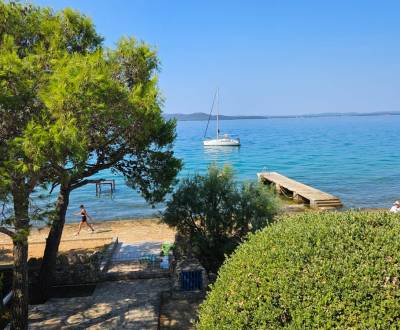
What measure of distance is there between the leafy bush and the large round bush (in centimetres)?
821

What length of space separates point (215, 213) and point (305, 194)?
22.0m

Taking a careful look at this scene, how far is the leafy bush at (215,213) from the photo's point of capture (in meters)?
14.0

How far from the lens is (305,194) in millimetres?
34031

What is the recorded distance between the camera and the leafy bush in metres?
14.0

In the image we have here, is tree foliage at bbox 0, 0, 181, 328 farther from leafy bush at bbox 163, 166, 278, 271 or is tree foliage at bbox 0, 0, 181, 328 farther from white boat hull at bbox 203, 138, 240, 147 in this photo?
white boat hull at bbox 203, 138, 240, 147

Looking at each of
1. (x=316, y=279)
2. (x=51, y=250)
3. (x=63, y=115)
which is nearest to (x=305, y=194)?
(x=51, y=250)

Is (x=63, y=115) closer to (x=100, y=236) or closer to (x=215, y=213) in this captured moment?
(x=215, y=213)

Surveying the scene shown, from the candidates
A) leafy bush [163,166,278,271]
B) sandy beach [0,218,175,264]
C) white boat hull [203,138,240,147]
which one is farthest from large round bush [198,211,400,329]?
white boat hull [203,138,240,147]

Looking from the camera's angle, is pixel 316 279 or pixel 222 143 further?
pixel 222 143

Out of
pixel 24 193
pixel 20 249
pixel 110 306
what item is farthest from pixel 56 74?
pixel 110 306

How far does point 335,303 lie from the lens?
14.2 feet

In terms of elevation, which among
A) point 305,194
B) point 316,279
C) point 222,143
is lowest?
point 305,194

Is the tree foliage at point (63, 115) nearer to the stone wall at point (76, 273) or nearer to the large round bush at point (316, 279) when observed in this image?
the stone wall at point (76, 273)

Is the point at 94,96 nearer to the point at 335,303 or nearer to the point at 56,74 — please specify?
the point at 56,74
